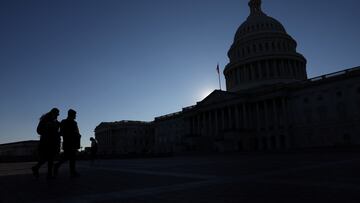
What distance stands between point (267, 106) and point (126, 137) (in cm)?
7558

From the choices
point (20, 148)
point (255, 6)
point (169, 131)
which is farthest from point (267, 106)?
point (20, 148)

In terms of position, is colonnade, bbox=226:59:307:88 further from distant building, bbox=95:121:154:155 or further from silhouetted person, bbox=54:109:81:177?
silhouetted person, bbox=54:109:81:177

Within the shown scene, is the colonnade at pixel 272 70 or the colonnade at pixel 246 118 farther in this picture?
the colonnade at pixel 272 70

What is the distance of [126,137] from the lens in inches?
5039

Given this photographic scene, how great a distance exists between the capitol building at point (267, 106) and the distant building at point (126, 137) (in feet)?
86.1

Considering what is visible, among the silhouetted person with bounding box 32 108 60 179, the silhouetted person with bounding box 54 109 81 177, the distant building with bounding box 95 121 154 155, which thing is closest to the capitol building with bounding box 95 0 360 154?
the distant building with bounding box 95 121 154 155

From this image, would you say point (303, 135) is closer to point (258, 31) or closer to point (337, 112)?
point (337, 112)

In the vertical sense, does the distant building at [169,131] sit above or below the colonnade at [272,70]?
below

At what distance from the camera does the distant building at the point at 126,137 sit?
12781 centimetres

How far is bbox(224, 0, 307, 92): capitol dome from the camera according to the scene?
79.6 m

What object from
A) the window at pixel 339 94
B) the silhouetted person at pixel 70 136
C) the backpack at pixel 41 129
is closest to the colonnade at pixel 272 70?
the window at pixel 339 94

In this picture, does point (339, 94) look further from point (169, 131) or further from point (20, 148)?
point (20, 148)

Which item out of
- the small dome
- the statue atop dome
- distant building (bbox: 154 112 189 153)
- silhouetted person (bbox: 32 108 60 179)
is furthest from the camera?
the statue atop dome

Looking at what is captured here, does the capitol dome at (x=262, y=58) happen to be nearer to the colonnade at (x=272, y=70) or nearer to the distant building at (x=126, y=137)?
the colonnade at (x=272, y=70)
